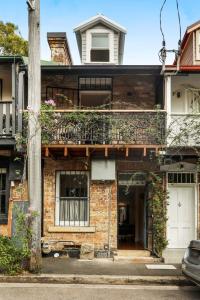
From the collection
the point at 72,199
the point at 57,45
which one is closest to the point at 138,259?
the point at 72,199

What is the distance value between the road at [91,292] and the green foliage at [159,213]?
3808 mm

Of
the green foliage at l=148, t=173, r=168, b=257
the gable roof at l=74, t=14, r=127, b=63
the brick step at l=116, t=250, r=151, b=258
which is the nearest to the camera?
the green foliage at l=148, t=173, r=168, b=257

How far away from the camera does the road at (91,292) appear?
977cm

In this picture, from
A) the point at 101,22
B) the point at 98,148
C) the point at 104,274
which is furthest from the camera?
the point at 101,22

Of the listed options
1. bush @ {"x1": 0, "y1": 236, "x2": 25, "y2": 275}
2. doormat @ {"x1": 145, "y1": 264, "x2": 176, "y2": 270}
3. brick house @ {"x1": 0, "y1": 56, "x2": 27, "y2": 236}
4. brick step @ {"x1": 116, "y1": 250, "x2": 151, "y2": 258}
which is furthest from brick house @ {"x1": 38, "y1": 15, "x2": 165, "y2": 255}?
bush @ {"x1": 0, "y1": 236, "x2": 25, "y2": 275}

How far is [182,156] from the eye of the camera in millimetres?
14852

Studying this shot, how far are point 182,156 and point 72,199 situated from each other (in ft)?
→ 13.0

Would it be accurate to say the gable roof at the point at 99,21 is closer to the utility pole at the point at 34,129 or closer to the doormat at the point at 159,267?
the utility pole at the point at 34,129

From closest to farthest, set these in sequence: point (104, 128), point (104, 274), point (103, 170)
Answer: point (104, 274)
point (104, 128)
point (103, 170)

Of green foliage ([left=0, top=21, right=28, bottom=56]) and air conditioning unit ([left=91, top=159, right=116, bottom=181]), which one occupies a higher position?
green foliage ([left=0, top=21, right=28, bottom=56])

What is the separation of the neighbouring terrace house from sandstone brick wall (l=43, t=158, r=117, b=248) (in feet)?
6.27

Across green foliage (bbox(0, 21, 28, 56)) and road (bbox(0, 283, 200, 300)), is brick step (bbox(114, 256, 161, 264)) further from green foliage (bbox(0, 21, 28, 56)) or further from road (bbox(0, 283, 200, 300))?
green foliage (bbox(0, 21, 28, 56))

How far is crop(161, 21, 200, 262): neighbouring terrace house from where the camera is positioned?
14.5 metres

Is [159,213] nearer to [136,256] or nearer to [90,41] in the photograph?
[136,256]
